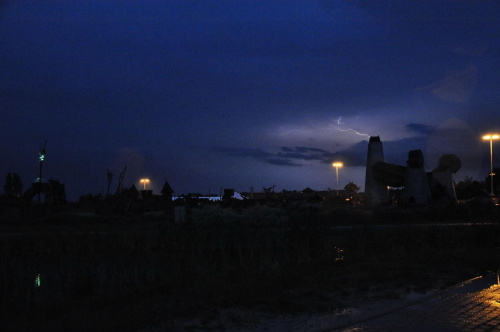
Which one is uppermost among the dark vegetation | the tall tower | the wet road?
the tall tower

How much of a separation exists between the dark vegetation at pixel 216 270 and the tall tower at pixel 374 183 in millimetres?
27427

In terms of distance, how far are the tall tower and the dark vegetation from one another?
27.4m

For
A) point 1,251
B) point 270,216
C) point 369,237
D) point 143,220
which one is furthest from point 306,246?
point 143,220

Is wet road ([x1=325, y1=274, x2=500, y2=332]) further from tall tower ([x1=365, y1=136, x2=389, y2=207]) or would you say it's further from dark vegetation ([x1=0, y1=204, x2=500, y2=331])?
tall tower ([x1=365, y1=136, x2=389, y2=207])

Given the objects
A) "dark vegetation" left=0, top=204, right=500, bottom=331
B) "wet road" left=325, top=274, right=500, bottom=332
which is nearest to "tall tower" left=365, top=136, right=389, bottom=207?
"dark vegetation" left=0, top=204, right=500, bottom=331

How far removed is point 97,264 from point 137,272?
71.6 inches

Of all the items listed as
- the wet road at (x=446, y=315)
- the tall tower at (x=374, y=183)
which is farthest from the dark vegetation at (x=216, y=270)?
the tall tower at (x=374, y=183)

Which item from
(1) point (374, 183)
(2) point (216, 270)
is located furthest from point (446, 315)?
(1) point (374, 183)

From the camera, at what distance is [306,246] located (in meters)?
17.3

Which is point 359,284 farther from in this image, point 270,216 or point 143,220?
point 143,220

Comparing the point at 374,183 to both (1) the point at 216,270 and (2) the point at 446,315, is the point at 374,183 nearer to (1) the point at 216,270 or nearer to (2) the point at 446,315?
(1) the point at 216,270

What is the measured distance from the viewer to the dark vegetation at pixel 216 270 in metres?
9.34

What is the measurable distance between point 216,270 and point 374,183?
39.8 m

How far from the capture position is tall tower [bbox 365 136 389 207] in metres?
50.8
